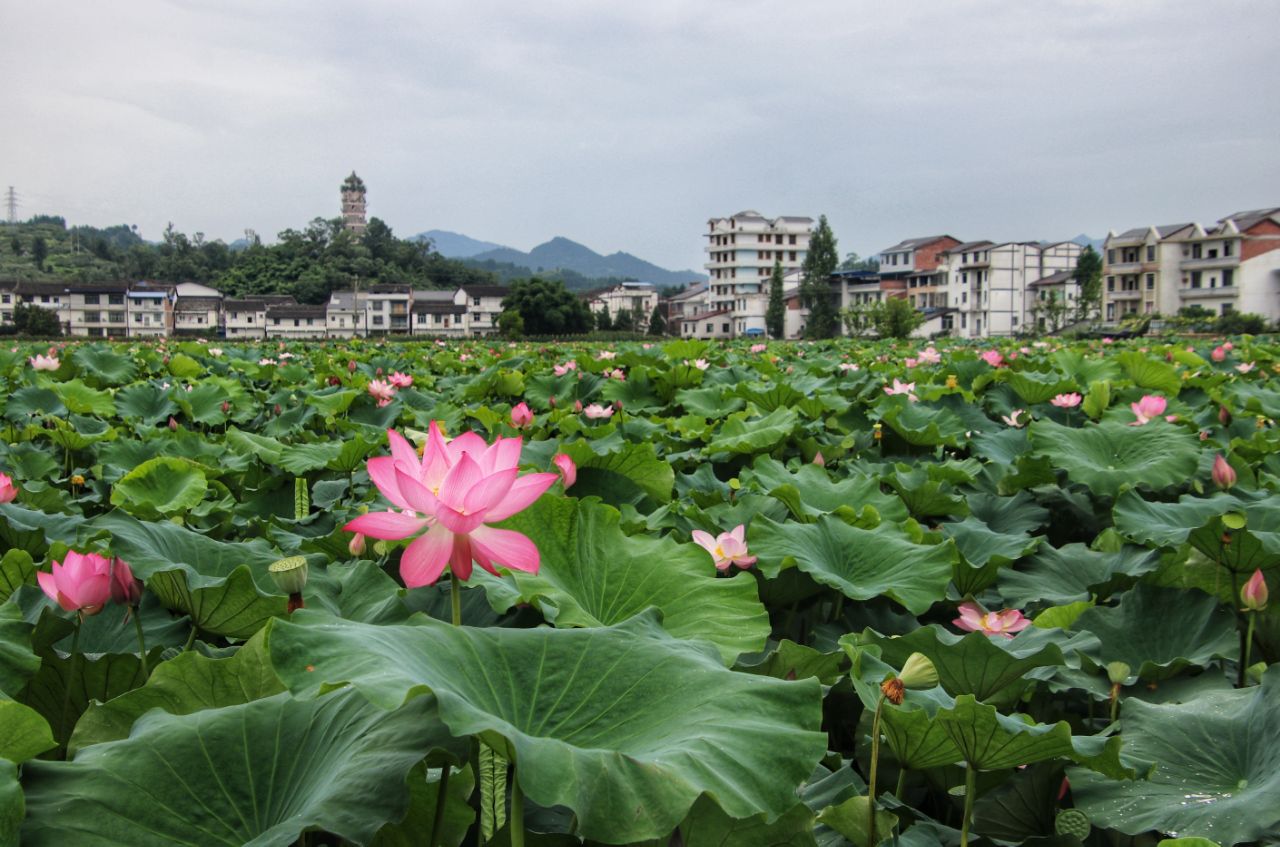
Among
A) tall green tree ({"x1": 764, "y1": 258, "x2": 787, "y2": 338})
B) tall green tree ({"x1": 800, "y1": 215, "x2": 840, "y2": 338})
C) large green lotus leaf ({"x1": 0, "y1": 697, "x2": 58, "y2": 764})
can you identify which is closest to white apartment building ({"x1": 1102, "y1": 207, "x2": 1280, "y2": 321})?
tall green tree ({"x1": 800, "y1": 215, "x2": 840, "y2": 338})

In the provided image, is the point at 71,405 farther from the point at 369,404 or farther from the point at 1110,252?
the point at 1110,252

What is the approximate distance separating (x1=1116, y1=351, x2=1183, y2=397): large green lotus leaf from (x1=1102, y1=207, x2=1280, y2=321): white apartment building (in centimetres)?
4432

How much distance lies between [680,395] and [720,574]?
2141 millimetres

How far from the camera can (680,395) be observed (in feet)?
11.8

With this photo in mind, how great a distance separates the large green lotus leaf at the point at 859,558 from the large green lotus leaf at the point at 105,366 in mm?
4522

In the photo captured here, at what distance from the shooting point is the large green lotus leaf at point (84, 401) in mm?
3446

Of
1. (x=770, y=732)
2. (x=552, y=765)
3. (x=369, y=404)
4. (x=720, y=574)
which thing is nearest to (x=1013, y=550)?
(x=720, y=574)

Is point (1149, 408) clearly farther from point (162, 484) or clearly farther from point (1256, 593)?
point (162, 484)

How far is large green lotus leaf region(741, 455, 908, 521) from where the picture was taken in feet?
6.15

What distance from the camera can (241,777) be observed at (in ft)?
2.27

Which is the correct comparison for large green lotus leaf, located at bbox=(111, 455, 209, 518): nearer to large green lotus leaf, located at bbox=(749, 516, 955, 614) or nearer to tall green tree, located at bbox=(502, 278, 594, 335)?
large green lotus leaf, located at bbox=(749, 516, 955, 614)

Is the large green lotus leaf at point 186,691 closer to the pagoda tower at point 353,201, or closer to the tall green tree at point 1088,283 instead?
the tall green tree at point 1088,283

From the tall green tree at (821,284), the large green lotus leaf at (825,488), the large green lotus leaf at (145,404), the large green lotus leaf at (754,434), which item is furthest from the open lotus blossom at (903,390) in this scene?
the tall green tree at (821,284)

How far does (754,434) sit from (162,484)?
1.48 m
